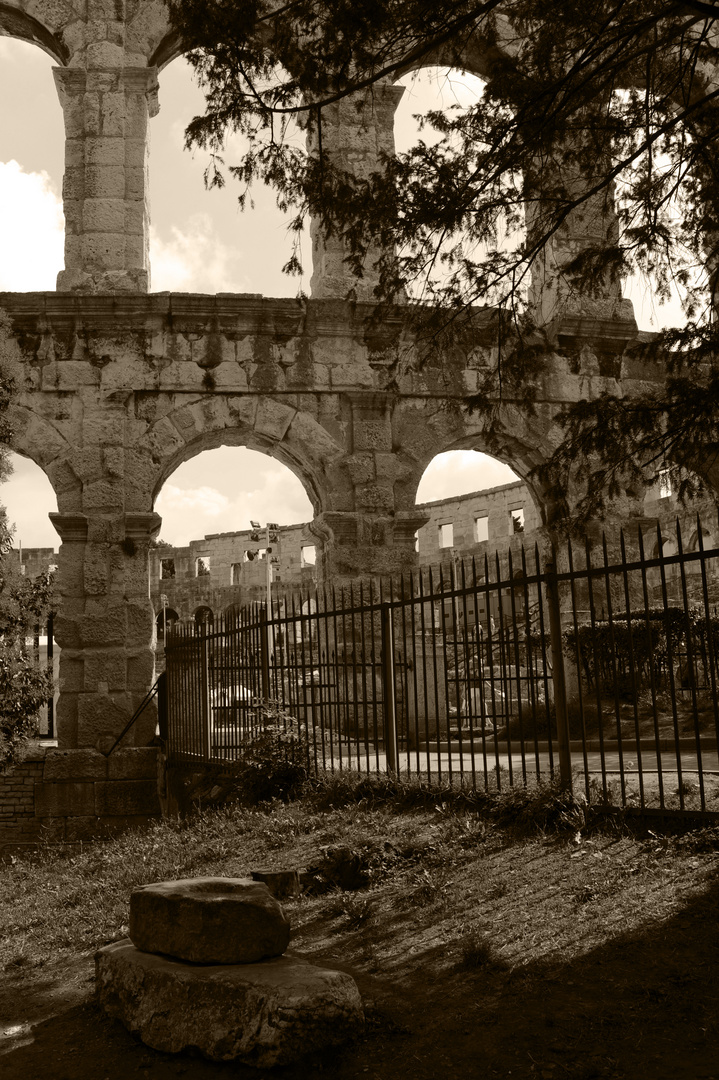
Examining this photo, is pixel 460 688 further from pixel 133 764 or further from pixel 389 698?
pixel 133 764

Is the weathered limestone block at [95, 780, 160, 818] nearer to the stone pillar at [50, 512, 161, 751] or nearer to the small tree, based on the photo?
the stone pillar at [50, 512, 161, 751]

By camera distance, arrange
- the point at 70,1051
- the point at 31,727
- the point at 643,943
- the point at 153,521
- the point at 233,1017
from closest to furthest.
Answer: the point at 233,1017 < the point at 70,1051 < the point at 643,943 < the point at 31,727 < the point at 153,521

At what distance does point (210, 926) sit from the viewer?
3.83 meters

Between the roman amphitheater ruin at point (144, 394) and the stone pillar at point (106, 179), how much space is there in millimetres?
24

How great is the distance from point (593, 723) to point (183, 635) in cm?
475

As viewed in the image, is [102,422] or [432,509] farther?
[432,509]

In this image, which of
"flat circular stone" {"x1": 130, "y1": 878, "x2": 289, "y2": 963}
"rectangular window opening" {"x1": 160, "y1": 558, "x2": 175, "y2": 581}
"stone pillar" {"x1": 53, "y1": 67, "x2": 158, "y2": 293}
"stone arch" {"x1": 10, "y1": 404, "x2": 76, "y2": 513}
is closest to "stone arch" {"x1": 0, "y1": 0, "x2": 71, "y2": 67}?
"stone pillar" {"x1": 53, "y1": 67, "x2": 158, "y2": 293}

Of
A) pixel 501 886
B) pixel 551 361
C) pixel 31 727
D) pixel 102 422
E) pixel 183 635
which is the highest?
pixel 551 361

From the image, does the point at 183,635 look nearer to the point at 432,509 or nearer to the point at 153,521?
the point at 153,521

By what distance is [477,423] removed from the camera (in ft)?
39.0

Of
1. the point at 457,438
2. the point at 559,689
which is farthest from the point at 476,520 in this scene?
the point at 559,689

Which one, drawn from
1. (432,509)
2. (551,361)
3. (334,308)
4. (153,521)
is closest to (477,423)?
(551,361)

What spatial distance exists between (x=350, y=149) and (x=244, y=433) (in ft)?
12.3

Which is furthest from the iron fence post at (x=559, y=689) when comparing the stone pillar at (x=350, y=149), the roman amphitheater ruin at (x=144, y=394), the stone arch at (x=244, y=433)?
the stone pillar at (x=350, y=149)
